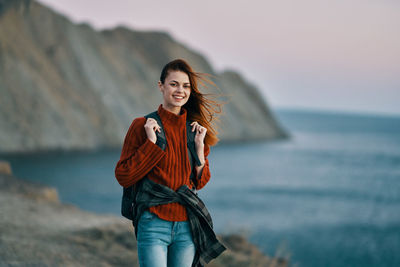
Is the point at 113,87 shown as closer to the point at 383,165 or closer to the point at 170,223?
the point at 383,165

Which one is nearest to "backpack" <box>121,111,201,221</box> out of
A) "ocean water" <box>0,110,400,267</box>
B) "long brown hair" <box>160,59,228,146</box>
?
"long brown hair" <box>160,59,228,146</box>

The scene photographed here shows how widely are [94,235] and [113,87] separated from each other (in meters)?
31.2

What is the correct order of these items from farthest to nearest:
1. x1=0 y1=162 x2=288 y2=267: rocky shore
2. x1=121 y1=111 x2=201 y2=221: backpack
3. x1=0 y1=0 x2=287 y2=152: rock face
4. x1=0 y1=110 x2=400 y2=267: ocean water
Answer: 1. x1=0 y1=0 x2=287 y2=152: rock face
2. x1=0 y1=110 x2=400 y2=267: ocean water
3. x1=0 y1=162 x2=288 y2=267: rocky shore
4. x1=121 y1=111 x2=201 y2=221: backpack

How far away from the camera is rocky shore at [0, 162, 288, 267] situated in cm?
536

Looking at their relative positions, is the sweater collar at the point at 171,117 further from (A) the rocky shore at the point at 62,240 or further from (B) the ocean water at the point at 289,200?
(B) the ocean water at the point at 289,200

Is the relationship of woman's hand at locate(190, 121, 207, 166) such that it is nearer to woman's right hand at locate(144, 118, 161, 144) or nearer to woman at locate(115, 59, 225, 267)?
woman at locate(115, 59, 225, 267)

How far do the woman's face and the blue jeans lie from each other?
2.22 ft

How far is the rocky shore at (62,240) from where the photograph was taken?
211 inches

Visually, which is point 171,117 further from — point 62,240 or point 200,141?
point 62,240

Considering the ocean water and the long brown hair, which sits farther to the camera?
the ocean water

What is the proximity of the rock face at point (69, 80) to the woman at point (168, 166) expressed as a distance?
20240 mm

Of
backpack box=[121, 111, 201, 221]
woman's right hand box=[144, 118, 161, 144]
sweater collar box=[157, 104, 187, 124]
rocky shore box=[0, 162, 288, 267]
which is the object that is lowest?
rocky shore box=[0, 162, 288, 267]

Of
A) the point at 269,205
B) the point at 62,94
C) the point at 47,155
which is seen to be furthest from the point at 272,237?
the point at 62,94

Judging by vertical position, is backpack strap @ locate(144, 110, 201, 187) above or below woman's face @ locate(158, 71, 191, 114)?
below
